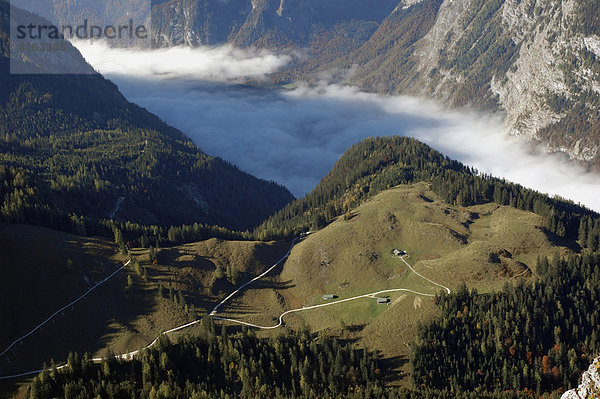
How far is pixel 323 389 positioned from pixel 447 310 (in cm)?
4870

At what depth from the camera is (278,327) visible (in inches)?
7485

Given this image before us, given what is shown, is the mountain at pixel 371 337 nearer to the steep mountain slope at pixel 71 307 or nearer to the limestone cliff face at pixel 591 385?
the steep mountain slope at pixel 71 307

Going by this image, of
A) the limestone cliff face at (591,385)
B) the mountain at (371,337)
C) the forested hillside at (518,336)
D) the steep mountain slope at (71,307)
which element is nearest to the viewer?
the limestone cliff face at (591,385)

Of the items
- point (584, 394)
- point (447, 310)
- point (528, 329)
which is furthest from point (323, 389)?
point (584, 394)

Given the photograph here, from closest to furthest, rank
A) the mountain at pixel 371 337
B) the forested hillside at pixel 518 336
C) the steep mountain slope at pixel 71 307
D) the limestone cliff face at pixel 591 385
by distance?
the limestone cliff face at pixel 591 385
the mountain at pixel 371 337
the forested hillside at pixel 518 336
the steep mountain slope at pixel 71 307

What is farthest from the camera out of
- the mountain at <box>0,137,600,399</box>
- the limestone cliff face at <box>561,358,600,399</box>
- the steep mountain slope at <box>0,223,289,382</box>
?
the steep mountain slope at <box>0,223,289,382</box>

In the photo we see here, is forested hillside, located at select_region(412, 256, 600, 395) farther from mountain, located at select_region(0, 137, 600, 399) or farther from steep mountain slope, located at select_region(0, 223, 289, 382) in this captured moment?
steep mountain slope, located at select_region(0, 223, 289, 382)

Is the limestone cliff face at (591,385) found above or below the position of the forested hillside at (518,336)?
above

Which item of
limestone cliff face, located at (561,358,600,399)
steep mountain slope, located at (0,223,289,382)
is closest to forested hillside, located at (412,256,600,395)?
steep mountain slope, located at (0,223,289,382)

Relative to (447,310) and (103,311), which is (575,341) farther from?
(103,311)

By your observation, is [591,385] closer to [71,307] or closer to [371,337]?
[371,337]

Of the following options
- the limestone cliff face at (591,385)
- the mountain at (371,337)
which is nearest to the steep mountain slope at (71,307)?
the mountain at (371,337)

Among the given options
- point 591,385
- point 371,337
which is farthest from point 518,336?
point 591,385

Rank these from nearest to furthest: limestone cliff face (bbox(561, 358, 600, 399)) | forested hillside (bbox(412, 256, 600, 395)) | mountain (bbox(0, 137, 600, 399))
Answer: limestone cliff face (bbox(561, 358, 600, 399)) → mountain (bbox(0, 137, 600, 399)) → forested hillside (bbox(412, 256, 600, 395))
